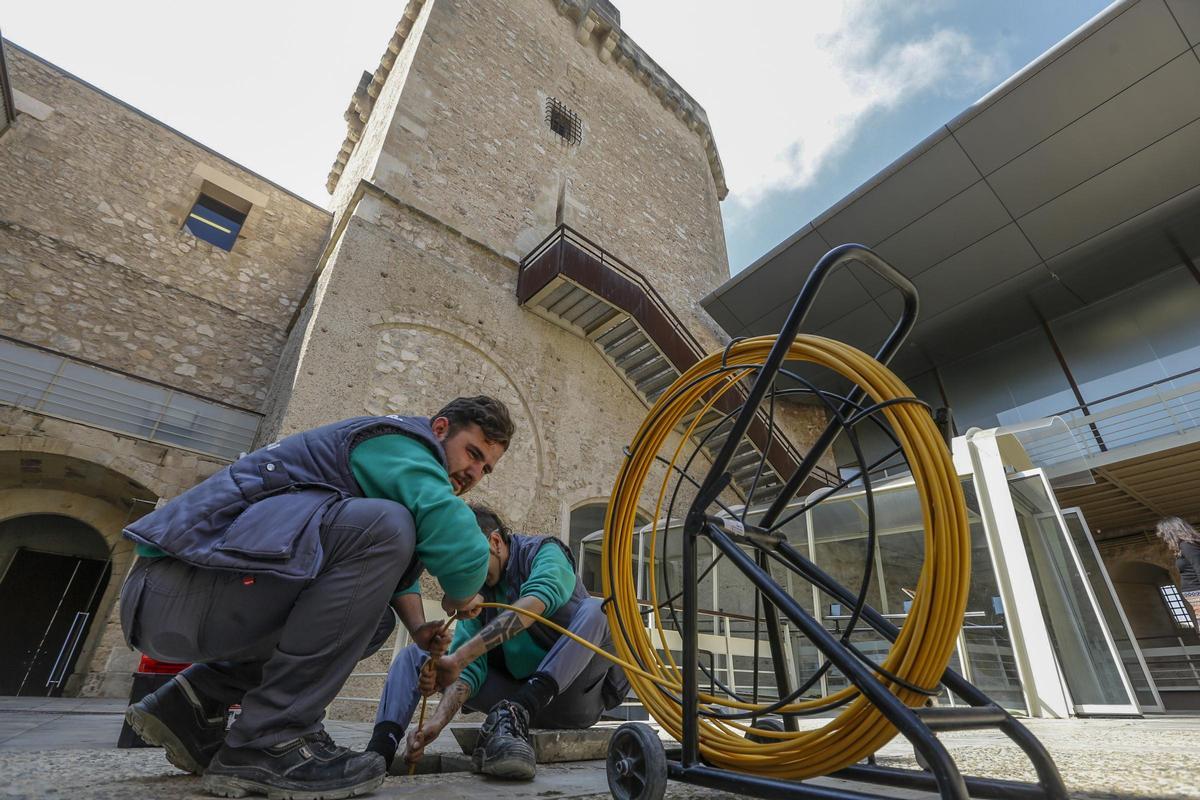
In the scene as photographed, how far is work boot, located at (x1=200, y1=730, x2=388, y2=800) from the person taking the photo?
3.22 feet

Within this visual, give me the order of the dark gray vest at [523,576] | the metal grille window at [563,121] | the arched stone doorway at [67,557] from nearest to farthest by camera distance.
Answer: the dark gray vest at [523,576] → the arched stone doorway at [67,557] → the metal grille window at [563,121]

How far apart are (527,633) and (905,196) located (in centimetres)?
789

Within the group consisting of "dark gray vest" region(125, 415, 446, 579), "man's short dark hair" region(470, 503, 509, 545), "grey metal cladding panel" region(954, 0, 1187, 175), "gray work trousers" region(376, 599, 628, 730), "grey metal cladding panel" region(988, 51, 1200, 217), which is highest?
"grey metal cladding panel" region(954, 0, 1187, 175)

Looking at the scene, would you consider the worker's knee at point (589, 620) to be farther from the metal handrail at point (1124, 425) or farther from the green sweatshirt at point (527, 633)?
the metal handrail at point (1124, 425)

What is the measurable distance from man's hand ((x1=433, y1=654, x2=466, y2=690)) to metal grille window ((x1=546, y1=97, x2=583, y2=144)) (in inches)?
379

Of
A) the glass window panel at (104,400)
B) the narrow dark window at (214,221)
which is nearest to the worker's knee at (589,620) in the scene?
the glass window panel at (104,400)

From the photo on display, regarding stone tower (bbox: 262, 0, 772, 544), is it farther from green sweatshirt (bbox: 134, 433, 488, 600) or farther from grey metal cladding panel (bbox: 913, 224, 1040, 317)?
green sweatshirt (bbox: 134, 433, 488, 600)

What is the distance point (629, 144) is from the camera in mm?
11008

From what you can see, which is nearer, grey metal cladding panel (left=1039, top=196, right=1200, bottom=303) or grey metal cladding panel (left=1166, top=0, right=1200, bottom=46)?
grey metal cladding panel (left=1166, top=0, right=1200, bottom=46)

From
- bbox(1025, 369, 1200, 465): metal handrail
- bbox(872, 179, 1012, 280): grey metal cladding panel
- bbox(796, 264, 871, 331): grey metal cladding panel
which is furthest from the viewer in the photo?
bbox(796, 264, 871, 331): grey metal cladding panel

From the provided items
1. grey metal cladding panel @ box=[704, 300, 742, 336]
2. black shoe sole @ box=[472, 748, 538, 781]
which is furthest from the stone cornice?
black shoe sole @ box=[472, 748, 538, 781]

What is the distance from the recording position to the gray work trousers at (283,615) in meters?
1.04

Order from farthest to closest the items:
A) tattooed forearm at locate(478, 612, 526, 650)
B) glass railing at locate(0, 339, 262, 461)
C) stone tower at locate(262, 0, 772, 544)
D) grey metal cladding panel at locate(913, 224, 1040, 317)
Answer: grey metal cladding panel at locate(913, 224, 1040, 317)
stone tower at locate(262, 0, 772, 544)
glass railing at locate(0, 339, 262, 461)
tattooed forearm at locate(478, 612, 526, 650)

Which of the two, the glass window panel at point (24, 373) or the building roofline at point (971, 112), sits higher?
the building roofline at point (971, 112)
